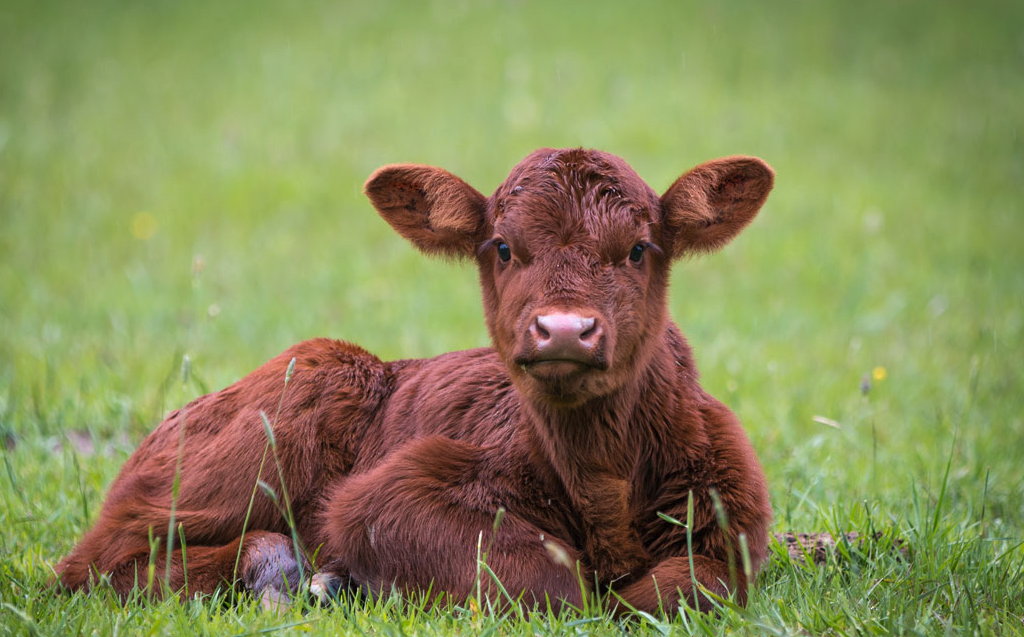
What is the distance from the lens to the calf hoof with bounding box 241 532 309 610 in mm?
4059

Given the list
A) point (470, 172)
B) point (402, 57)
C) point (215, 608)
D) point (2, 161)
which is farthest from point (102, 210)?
point (215, 608)

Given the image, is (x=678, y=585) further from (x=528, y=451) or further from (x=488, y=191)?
(x=488, y=191)

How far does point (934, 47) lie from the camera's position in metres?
19.5

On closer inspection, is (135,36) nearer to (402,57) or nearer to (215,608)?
(402,57)

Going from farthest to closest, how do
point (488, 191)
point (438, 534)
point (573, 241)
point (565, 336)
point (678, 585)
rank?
→ point (488, 191)
point (438, 534)
point (573, 241)
point (678, 585)
point (565, 336)

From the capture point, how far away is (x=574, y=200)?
153 inches

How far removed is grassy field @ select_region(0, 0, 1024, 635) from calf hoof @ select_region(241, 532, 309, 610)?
0.76 feet

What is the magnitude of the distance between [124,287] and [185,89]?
733 centimetres

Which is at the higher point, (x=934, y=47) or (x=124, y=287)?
(x=934, y=47)

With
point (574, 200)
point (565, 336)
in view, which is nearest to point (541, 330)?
point (565, 336)

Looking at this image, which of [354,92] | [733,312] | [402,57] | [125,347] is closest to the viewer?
[125,347]

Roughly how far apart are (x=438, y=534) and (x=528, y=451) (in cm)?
49

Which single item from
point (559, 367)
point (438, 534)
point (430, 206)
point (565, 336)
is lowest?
point (438, 534)

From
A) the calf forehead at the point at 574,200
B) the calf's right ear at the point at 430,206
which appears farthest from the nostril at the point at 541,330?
the calf's right ear at the point at 430,206
